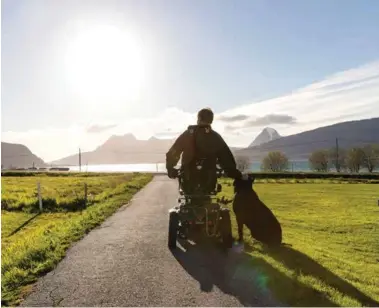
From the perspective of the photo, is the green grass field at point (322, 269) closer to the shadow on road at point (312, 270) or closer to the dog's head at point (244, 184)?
the shadow on road at point (312, 270)

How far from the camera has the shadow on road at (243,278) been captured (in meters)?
5.66

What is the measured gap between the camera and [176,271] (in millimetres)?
7227

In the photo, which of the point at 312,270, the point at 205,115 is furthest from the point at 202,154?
the point at 312,270

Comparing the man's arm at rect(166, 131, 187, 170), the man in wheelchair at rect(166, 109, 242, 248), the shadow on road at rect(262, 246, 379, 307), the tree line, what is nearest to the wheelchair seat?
the man in wheelchair at rect(166, 109, 242, 248)

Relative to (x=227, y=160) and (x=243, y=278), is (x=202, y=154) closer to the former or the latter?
(x=227, y=160)

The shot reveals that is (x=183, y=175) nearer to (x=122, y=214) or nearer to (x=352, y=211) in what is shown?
(x=122, y=214)

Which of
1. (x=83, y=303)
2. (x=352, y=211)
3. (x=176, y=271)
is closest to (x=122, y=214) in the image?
(x=176, y=271)

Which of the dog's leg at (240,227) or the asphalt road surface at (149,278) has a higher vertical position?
the dog's leg at (240,227)

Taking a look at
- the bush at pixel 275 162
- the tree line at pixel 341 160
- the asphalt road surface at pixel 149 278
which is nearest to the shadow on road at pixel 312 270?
the asphalt road surface at pixel 149 278

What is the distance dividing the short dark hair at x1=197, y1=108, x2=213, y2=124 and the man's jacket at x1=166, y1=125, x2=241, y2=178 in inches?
5.4

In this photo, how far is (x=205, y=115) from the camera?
841 cm

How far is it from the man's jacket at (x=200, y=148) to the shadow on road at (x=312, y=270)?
201 cm

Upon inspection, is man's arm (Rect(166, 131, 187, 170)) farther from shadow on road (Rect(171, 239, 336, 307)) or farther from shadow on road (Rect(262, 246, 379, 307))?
shadow on road (Rect(262, 246, 379, 307))

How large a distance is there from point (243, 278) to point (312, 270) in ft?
5.01
